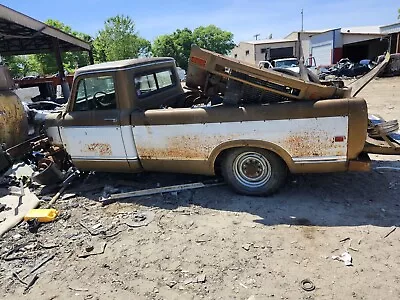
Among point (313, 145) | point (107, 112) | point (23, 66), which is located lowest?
point (313, 145)

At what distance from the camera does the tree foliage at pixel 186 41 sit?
6394cm

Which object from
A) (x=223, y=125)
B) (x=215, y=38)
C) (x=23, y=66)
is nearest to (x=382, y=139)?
(x=223, y=125)

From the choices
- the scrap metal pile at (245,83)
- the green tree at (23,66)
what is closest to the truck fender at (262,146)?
the scrap metal pile at (245,83)

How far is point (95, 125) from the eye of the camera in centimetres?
489

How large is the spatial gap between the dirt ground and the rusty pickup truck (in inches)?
19.6

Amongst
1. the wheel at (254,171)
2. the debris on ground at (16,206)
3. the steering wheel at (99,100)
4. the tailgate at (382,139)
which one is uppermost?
the steering wheel at (99,100)

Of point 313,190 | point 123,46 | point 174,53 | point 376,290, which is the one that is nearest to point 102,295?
point 376,290

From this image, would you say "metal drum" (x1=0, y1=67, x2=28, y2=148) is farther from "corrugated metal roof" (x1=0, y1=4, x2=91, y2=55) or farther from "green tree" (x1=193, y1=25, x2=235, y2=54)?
"green tree" (x1=193, y1=25, x2=235, y2=54)

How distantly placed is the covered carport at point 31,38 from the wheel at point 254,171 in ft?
34.4

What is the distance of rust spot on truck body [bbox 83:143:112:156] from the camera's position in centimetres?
496

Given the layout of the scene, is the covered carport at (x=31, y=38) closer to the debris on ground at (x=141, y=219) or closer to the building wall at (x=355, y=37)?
the debris on ground at (x=141, y=219)

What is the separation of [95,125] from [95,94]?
0.46 metres

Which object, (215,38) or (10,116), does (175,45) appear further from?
(10,116)

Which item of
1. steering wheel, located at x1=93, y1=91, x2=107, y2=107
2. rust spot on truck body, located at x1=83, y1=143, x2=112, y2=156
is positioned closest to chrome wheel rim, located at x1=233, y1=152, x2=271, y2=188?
rust spot on truck body, located at x1=83, y1=143, x2=112, y2=156
